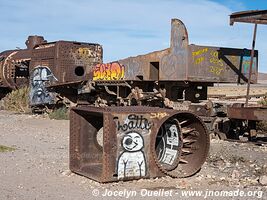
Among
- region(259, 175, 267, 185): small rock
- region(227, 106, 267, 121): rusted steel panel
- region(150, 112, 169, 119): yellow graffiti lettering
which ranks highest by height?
region(150, 112, 169, 119): yellow graffiti lettering

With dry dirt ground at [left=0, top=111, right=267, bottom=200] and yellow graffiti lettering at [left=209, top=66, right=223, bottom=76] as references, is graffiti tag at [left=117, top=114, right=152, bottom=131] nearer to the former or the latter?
dry dirt ground at [left=0, top=111, right=267, bottom=200]

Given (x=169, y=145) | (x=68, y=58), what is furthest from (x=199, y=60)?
(x=68, y=58)

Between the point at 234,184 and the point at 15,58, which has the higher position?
the point at 15,58

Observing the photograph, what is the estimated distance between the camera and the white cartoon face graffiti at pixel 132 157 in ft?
23.3

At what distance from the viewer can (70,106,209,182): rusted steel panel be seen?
7.01m

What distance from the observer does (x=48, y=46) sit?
21.4 metres

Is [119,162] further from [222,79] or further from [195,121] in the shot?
[222,79]

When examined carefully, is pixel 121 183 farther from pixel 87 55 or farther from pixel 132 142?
pixel 87 55

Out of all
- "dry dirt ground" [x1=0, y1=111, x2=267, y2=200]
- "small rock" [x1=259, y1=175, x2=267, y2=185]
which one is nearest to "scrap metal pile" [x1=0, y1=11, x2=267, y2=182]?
"dry dirt ground" [x1=0, y1=111, x2=267, y2=200]

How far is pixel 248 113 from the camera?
37.6 feet

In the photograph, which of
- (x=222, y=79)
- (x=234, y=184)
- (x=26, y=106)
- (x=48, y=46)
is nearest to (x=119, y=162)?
(x=234, y=184)

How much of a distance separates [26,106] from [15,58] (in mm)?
2836

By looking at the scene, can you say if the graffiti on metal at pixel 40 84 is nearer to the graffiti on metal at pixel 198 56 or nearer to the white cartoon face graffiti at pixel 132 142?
the graffiti on metal at pixel 198 56

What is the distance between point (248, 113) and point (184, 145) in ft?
12.1
